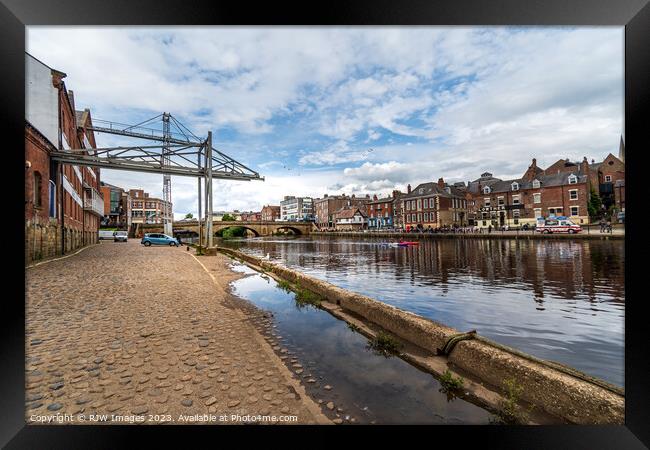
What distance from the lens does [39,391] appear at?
10.1 feet

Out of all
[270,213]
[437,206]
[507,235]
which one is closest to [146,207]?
[270,213]

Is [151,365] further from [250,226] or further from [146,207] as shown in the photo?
[146,207]

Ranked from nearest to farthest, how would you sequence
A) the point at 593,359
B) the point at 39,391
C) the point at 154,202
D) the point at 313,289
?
the point at 39,391 < the point at 593,359 < the point at 313,289 < the point at 154,202

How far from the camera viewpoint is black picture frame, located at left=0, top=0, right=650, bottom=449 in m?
2.40

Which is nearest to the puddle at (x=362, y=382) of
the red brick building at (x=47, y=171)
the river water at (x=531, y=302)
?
the river water at (x=531, y=302)

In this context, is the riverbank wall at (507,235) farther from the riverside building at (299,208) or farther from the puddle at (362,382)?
the riverside building at (299,208)

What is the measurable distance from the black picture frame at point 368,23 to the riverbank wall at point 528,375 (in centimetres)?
16

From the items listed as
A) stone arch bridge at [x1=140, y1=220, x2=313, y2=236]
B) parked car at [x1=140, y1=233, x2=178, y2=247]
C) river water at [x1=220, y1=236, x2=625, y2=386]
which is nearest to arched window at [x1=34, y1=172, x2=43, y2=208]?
river water at [x1=220, y1=236, x2=625, y2=386]

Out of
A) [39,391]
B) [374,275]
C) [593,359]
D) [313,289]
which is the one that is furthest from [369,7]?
[374,275]

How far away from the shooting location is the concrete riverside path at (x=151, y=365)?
110 inches

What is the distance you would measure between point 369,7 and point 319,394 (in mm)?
4355

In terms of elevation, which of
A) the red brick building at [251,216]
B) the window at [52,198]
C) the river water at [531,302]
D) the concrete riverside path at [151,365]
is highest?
the red brick building at [251,216]

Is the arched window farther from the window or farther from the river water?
the river water
